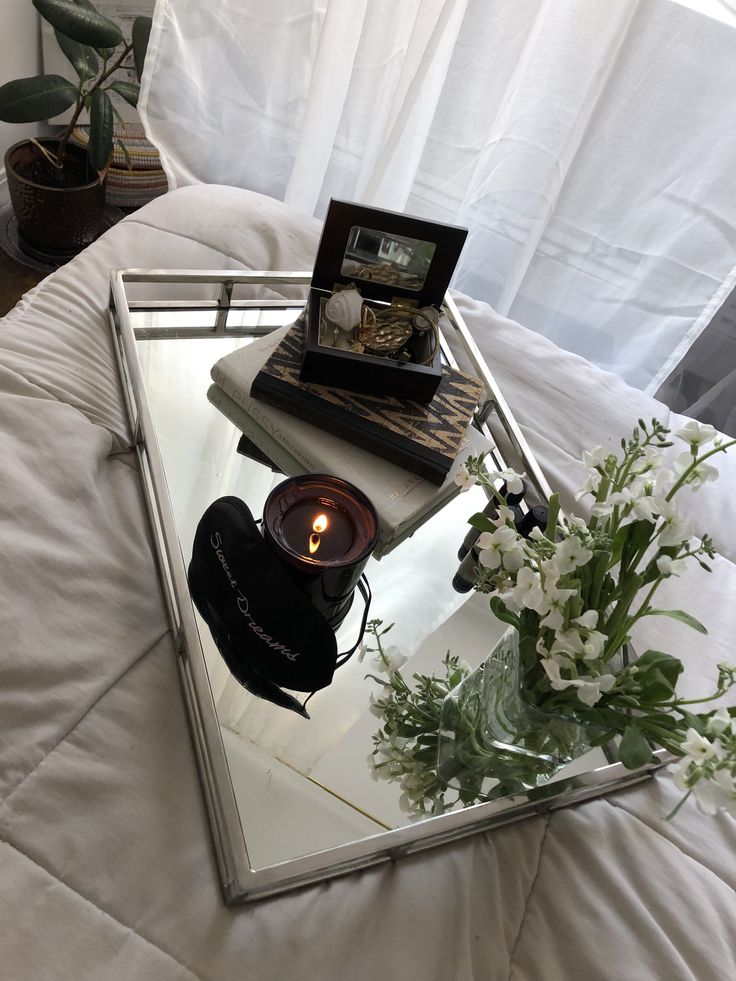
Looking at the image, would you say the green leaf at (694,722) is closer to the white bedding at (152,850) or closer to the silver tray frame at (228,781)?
the silver tray frame at (228,781)

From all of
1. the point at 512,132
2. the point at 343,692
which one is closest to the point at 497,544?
the point at 343,692

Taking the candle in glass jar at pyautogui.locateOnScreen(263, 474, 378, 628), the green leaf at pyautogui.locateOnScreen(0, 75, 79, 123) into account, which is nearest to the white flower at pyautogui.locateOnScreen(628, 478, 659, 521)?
the candle in glass jar at pyautogui.locateOnScreen(263, 474, 378, 628)

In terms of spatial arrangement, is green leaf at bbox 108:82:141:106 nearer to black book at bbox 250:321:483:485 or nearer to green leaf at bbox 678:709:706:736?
black book at bbox 250:321:483:485

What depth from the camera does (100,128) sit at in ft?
4.35

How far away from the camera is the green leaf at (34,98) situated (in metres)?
1.31

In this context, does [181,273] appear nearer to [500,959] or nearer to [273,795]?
[273,795]

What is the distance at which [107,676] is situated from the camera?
0.62 m

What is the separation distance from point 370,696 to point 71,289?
570mm

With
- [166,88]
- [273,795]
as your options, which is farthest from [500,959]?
[166,88]

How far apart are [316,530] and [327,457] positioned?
0.13 metres

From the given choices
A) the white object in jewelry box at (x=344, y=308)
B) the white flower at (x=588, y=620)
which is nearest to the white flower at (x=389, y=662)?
the white flower at (x=588, y=620)

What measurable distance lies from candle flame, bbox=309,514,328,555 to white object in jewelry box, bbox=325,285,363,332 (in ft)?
0.78

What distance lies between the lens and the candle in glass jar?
0.63 meters

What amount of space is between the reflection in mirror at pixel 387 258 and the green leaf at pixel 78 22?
68 cm
